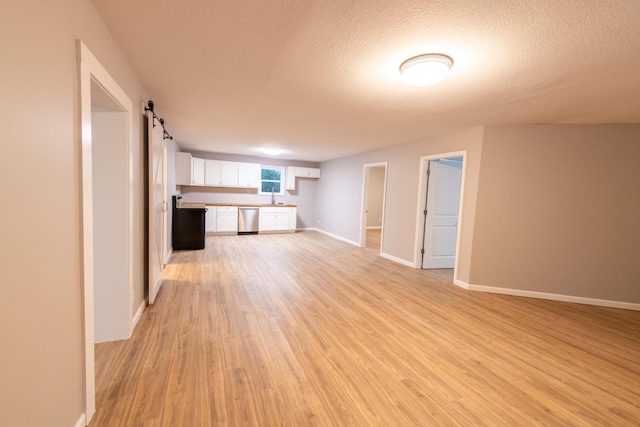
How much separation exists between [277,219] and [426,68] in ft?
21.8

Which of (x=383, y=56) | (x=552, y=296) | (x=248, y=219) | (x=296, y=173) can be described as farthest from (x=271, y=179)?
(x=552, y=296)

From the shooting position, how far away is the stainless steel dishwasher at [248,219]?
7711 millimetres

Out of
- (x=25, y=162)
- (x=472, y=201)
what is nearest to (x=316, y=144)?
(x=472, y=201)

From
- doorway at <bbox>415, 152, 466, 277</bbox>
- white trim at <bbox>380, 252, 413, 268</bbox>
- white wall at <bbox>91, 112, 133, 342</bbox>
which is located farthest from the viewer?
white trim at <bbox>380, 252, 413, 268</bbox>

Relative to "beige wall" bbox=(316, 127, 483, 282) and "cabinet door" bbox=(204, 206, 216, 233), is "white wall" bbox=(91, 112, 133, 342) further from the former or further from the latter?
"cabinet door" bbox=(204, 206, 216, 233)

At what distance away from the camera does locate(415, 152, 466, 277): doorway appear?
4.88 metres

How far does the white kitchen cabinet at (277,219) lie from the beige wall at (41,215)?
6565mm

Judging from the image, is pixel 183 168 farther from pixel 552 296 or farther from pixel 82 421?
pixel 552 296

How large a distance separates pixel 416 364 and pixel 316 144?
4683mm

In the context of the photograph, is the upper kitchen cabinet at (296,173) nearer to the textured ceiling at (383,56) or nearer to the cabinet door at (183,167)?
the cabinet door at (183,167)

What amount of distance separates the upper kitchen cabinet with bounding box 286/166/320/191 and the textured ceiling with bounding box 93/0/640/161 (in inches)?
191

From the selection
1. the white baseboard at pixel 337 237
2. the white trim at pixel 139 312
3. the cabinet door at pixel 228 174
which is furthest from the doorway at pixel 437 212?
the cabinet door at pixel 228 174

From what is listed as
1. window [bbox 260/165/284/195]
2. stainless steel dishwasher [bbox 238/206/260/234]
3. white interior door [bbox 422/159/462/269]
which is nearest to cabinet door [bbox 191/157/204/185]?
stainless steel dishwasher [bbox 238/206/260/234]

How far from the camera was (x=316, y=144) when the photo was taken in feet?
19.1
